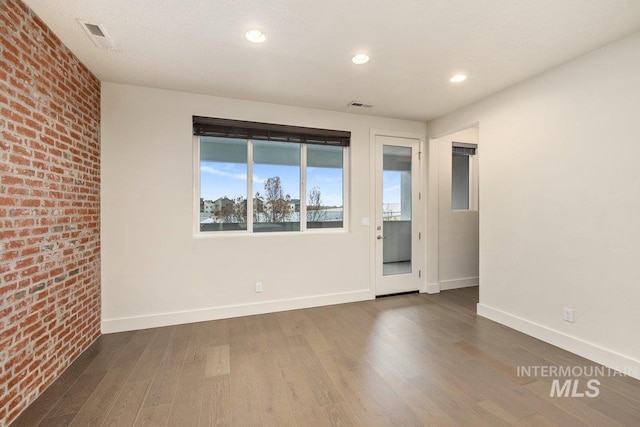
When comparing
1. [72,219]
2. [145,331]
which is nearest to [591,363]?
[145,331]

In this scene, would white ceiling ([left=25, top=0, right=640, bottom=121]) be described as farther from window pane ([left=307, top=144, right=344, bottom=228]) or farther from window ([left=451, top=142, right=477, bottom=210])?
window ([left=451, top=142, right=477, bottom=210])

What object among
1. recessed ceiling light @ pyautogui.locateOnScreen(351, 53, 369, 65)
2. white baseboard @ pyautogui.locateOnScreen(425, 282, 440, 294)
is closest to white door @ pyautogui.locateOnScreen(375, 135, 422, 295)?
white baseboard @ pyautogui.locateOnScreen(425, 282, 440, 294)

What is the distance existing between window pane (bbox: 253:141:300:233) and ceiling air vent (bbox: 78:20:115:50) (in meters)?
1.70

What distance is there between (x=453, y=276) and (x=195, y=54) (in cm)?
471

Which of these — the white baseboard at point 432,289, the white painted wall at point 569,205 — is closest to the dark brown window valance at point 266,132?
the white painted wall at point 569,205

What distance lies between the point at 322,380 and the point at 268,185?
2.42 m

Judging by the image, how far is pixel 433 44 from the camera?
2.34 m

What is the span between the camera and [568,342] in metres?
2.62

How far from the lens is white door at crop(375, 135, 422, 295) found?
167 inches

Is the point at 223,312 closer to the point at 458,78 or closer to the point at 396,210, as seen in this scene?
the point at 396,210

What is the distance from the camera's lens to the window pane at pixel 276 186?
3.71 meters

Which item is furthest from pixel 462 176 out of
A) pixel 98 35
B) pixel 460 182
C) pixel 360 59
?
pixel 98 35

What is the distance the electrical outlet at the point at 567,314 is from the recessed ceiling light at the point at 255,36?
3667 millimetres

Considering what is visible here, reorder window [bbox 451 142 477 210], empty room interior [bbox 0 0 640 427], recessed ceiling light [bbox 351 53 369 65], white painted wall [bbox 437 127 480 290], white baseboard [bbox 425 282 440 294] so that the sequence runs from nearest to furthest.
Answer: empty room interior [bbox 0 0 640 427] → recessed ceiling light [bbox 351 53 369 65] → white baseboard [bbox 425 282 440 294] → white painted wall [bbox 437 127 480 290] → window [bbox 451 142 477 210]
